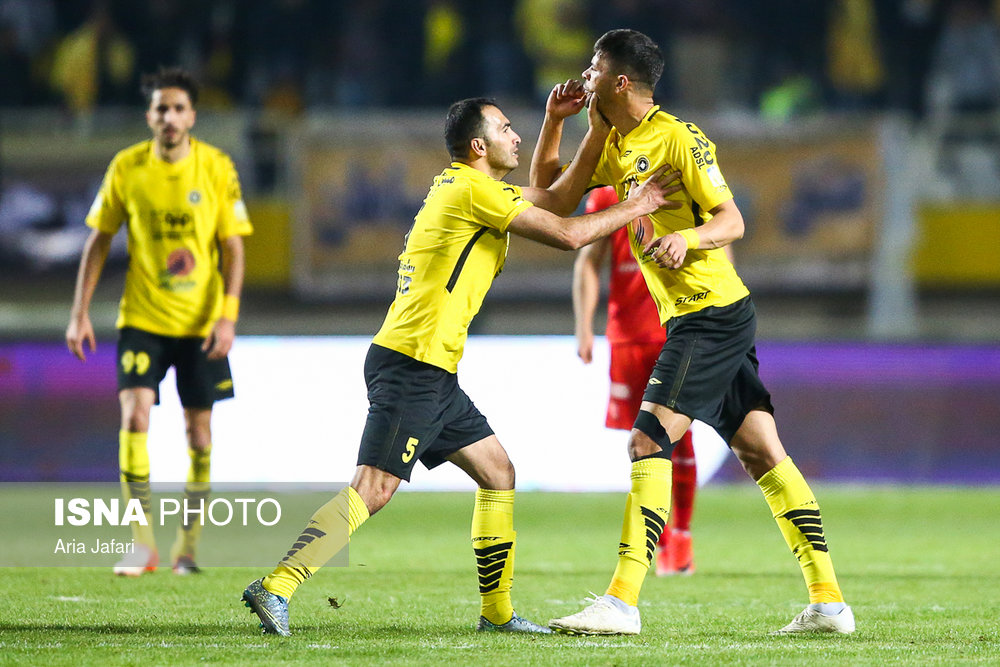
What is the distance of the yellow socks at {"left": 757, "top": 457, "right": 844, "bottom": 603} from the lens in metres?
5.04

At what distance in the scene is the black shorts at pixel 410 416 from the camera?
4.84 meters

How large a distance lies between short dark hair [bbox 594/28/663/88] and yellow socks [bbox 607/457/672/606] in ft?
4.70

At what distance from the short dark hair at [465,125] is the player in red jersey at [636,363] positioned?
7.31ft

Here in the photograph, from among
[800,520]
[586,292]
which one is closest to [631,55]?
[800,520]

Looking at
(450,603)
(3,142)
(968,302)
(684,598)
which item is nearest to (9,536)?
(450,603)

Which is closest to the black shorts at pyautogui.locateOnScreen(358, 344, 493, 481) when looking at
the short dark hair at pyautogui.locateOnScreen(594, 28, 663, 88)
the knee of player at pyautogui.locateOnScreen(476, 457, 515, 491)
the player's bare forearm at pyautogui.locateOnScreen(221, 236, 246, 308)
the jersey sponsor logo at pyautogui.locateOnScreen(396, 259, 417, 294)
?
the knee of player at pyautogui.locateOnScreen(476, 457, 515, 491)

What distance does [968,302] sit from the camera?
13883 millimetres

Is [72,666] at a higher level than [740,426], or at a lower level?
lower

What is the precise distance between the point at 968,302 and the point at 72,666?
11.4m

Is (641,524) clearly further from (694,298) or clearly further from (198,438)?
(198,438)

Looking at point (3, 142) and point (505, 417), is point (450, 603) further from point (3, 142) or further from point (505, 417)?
point (3, 142)

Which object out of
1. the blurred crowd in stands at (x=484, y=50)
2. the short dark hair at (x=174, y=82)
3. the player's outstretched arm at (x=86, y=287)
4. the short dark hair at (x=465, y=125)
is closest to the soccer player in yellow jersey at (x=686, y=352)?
the short dark hair at (x=465, y=125)

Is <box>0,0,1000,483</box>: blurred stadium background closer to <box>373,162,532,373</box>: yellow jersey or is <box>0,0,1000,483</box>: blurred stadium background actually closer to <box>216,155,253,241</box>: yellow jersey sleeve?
<box>216,155,253,241</box>: yellow jersey sleeve

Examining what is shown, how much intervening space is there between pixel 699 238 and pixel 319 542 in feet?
5.58
